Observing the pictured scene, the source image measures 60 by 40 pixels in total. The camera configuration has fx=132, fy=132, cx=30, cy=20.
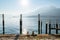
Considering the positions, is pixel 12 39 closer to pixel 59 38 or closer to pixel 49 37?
pixel 49 37

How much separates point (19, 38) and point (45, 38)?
659 millimetres

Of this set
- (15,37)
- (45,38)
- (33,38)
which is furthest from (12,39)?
(45,38)

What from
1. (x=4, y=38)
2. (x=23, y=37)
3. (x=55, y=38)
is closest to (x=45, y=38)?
(x=55, y=38)

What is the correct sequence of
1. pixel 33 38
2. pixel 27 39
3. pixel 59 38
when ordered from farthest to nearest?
pixel 59 38 < pixel 33 38 < pixel 27 39

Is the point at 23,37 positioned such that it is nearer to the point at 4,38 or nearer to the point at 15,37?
the point at 15,37

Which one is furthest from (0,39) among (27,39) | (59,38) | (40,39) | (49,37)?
(59,38)

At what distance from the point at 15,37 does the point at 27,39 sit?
0.48m

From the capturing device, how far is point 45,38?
336 cm

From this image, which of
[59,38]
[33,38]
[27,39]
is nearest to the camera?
[27,39]

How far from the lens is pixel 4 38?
11.2 ft

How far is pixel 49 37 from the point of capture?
11.1 feet

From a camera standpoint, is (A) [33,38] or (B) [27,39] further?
(A) [33,38]

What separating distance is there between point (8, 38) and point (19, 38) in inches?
13.5

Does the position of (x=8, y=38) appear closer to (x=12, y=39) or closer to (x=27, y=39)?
(x=12, y=39)
